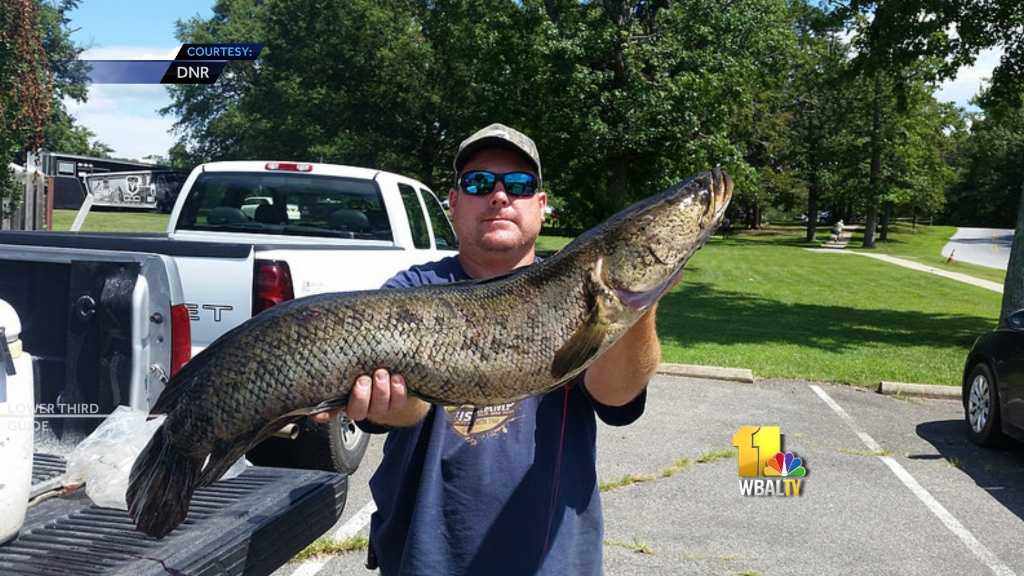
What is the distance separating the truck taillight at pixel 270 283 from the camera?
509cm

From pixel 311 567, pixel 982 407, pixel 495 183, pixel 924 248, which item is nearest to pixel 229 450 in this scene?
pixel 495 183

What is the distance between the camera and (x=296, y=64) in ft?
111

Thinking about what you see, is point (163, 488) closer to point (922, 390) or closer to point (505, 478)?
point (505, 478)

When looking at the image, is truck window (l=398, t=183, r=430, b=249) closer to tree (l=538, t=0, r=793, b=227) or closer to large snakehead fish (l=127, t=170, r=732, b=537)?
large snakehead fish (l=127, t=170, r=732, b=537)

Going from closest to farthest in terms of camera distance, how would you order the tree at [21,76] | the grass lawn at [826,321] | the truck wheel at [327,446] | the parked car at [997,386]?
the truck wheel at [327,446], the parked car at [997,386], the tree at [21,76], the grass lawn at [826,321]

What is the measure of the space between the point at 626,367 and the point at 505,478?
459 mm

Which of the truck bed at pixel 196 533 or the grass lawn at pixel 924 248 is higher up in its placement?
the grass lawn at pixel 924 248

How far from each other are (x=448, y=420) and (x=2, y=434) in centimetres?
156

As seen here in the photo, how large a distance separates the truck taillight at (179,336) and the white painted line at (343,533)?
4.43 feet

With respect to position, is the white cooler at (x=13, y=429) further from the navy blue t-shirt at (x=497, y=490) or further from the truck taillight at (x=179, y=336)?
the navy blue t-shirt at (x=497, y=490)

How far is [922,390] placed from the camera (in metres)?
10.3

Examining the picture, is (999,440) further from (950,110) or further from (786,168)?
(950,110)

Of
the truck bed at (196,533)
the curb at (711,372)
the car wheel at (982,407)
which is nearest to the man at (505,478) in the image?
the truck bed at (196,533)

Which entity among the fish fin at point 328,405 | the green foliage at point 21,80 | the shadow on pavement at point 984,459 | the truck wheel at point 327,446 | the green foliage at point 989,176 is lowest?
the shadow on pavement at point 984,459
